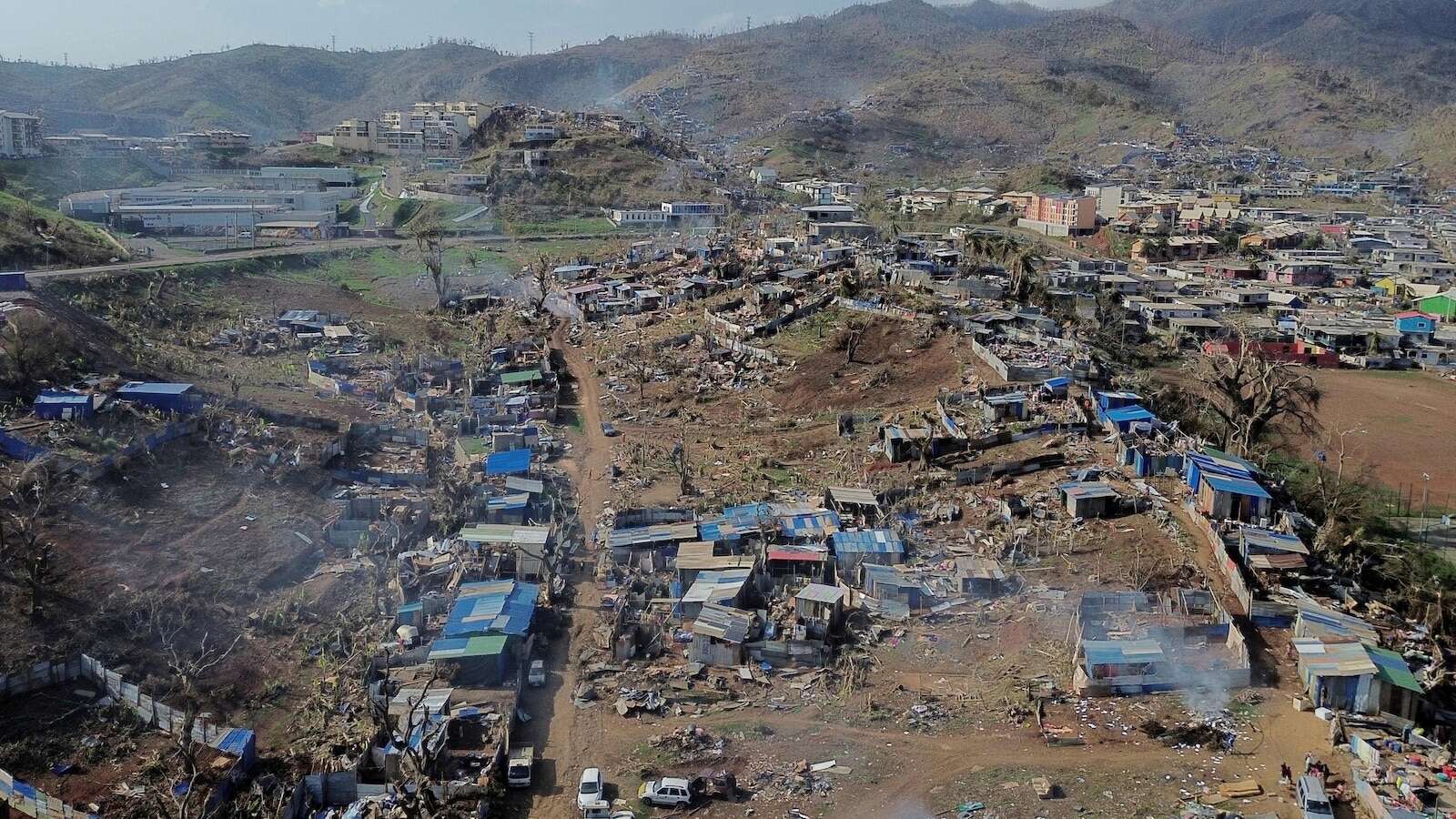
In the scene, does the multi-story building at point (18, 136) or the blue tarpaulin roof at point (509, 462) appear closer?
the blue tarpaulin roof at point (509, 462)

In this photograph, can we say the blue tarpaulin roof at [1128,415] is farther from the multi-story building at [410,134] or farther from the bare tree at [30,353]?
the multi-story building at [410,134]

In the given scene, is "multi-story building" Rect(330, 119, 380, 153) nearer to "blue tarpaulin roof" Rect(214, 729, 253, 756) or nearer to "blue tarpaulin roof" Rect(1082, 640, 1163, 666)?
"blue tarpaulin roof" Rect(214, 729, 253, 756)

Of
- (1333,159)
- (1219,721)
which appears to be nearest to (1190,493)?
(1219,721)

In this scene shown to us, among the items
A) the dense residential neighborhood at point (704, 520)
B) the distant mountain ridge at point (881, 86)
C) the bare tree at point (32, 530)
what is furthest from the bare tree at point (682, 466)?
the distant mountain ridge at point (881, 86)

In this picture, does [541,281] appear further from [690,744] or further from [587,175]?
[690,744]

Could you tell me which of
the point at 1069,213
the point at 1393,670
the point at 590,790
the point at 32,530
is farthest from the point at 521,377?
the point at 1069,213

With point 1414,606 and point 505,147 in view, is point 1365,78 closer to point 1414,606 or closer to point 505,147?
point 505,147

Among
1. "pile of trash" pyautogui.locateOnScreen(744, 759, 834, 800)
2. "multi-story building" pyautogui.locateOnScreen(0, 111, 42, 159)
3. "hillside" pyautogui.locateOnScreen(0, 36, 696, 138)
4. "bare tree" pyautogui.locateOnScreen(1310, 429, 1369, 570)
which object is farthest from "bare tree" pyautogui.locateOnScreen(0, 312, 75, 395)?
"hillside" pyautogui.locateOnScreen(0, 36, 696, 138)
